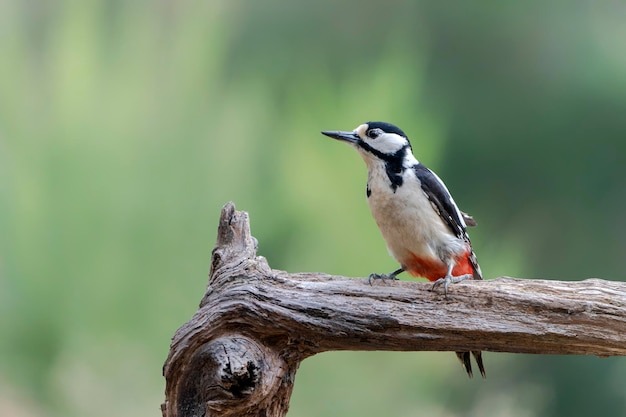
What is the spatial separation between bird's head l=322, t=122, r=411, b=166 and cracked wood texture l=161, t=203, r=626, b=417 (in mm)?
456

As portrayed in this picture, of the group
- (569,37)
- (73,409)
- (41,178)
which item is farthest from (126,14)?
(569,37)

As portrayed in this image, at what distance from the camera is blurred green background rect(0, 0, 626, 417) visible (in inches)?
114

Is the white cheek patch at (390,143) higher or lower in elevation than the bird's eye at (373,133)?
lower

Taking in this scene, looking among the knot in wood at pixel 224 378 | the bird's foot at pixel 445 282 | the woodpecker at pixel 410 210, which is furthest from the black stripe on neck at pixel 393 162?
the knot in wood at pixel 224 378

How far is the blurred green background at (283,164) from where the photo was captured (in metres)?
2.90

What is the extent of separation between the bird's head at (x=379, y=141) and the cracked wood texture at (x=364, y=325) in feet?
1.50

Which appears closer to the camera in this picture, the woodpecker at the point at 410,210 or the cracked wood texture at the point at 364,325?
the cracked wood texture at the point at 364,325

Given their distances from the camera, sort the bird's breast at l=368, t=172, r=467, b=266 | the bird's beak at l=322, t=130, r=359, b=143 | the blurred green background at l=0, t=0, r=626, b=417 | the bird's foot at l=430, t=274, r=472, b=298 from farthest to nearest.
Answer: the blurred green background at l=0, t=0, r=626, b=417, the bird's beak at l=322, t=130, r=359, b=143, the bird's breast at l=368, t=172, r=467, b=266, the bird's foot at l=430, t=274, r=472, b=298

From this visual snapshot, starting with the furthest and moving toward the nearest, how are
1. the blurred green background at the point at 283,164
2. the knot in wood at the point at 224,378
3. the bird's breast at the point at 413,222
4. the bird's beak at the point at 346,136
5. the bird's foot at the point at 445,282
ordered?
1. the blurred green background at the point at 283,164
2. the bird's beak at the point at 346,136
3. the bird's breast at the point at 413,222
4. the bird's foot at the point at 445,282
5. the knot in wood at the point at 224,378

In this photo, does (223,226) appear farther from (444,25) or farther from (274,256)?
(444,25)

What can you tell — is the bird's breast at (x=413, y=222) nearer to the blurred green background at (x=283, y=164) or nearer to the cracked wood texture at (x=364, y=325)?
the cracked wood texture at (x=364, y=325)

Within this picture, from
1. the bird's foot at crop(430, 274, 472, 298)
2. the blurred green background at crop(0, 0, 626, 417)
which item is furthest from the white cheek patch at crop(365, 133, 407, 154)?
the blurred green background at crop(0, 0, 626, 417)

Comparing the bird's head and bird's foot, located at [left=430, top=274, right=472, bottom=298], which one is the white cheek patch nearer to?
the bird's head

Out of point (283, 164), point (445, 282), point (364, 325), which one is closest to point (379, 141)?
point (445, 282)
